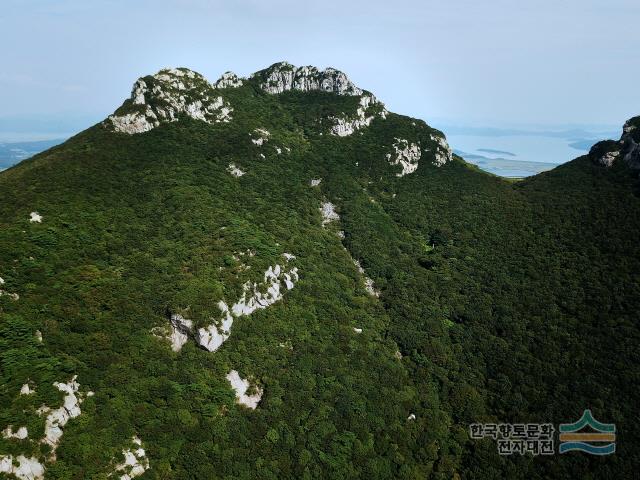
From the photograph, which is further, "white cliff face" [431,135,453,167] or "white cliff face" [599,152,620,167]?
"white cliff face" [431,135,453,167]

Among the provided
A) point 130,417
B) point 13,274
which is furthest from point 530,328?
point 13,274

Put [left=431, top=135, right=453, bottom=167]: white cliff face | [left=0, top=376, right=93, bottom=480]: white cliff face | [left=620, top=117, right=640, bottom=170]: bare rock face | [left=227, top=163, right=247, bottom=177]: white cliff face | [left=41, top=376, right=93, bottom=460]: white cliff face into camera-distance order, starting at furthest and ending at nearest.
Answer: [left=431, top=135, right=453, bottom=167]: white cliff face
[left=620, top=117, right=640, bottom=170]: bare rock face
[left=227, top=163, right=247, bottom=177]: white cliff face
[left=41, top=376, right=93, bottom=460]: white cliff face
[left=0, top=376, right=93, bottom=480]: white cliff face

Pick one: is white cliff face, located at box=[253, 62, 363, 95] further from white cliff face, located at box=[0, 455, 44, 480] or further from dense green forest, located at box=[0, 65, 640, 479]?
white cliff face, located at box=[0, 455, 44, 480]

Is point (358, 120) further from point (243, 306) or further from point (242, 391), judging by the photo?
point (242, 391)

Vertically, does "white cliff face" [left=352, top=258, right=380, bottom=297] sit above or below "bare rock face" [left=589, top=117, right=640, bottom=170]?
below

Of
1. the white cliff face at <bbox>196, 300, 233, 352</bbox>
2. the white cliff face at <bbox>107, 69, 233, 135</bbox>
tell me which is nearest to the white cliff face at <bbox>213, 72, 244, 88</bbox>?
the white cliff face at <bbox>107, 69, 233, 135</bbox>

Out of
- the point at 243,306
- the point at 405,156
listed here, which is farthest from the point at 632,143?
the point at 243,306
